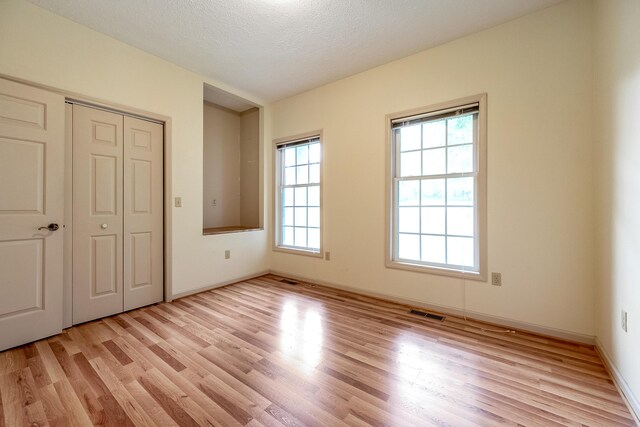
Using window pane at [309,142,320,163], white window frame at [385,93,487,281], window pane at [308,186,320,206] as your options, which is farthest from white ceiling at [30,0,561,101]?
window pane at [308,186,320,206]

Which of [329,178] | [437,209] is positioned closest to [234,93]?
[329,178]

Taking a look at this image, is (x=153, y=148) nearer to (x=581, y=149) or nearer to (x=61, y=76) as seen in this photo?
(x=61, y=76)

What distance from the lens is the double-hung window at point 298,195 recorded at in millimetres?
3898

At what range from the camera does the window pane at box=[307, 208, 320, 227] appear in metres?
3.87

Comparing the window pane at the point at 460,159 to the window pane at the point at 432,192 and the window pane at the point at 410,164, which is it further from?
the window pane at the point at 410,164


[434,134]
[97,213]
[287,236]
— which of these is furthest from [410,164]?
[97,213]

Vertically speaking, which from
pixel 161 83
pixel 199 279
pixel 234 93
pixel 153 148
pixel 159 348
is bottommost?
pixel 159 348

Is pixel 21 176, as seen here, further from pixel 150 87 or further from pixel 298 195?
pixel 298 195

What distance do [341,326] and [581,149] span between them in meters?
2.50

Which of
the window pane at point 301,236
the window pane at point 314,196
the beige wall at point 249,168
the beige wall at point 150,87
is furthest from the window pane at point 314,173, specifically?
the beige wall at point 150,87

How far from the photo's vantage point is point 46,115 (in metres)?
A: 2.22

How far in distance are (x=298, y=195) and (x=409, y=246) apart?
1.87m

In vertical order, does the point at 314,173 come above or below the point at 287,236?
above

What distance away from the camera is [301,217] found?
162 inches
